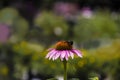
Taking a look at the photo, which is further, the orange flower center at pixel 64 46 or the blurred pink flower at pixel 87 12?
the blurred pink flower at pixel 87 12

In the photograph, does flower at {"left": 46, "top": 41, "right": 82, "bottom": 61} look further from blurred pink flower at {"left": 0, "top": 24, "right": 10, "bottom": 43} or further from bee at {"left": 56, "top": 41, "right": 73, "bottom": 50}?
blurred pink flower at {"left": 0, "top": 24, "right": 10, "bottom": 43}

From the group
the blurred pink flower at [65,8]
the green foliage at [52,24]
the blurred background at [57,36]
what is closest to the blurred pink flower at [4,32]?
the blurred background at [57,36]

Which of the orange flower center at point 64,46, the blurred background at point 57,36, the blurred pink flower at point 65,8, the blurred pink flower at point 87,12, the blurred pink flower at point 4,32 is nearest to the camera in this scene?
the orange flower center at point 64,46

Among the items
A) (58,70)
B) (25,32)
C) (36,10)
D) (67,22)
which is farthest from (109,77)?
(36,10)

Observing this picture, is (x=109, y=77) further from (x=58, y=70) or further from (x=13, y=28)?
(x=13, y=28)

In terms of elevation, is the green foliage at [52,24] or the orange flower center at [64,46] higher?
the green foliage at [52,24]

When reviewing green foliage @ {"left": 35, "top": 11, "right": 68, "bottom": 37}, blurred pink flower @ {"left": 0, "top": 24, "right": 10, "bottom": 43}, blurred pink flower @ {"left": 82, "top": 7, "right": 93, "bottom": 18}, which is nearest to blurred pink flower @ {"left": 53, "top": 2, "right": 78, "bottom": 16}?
blurred pink flower @ {"left": 82, "top": 7, "right": 93, "bottom": 18}

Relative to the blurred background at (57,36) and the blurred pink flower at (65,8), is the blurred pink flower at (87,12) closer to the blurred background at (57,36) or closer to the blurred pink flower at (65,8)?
the blurred background at (57,36)

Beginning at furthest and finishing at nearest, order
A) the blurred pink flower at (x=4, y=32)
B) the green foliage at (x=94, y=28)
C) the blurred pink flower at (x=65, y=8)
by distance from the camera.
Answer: the blurred pink flower at (x=65, y=8) → the green foliage at (x=94, y=28) → the blurred pink flower at (x=4, y=32)
